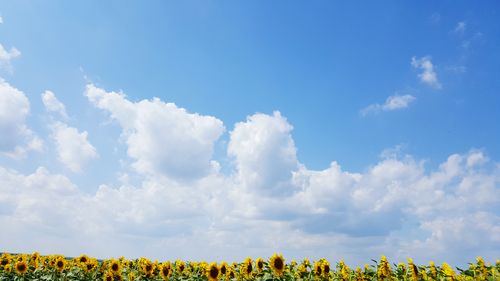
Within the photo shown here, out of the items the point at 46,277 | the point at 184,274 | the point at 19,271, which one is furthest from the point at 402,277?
the point at 19,271

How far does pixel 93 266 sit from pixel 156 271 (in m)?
3.36

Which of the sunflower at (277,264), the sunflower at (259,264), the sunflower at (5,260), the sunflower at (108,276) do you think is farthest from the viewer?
the sunflower at (5,260)

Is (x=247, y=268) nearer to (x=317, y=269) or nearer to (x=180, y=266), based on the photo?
(x=317, y=269)

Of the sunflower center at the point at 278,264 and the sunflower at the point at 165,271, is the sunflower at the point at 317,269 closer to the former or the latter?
the sunflower center at the point at 278,264

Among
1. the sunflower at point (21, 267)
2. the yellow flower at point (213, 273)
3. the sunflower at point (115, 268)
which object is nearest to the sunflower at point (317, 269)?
the yellow flower at point (213, 273)

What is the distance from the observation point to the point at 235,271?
13.1m

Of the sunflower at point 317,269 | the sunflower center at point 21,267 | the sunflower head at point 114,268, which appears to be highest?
the sunflower at point 317,269

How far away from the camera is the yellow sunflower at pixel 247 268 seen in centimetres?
1208

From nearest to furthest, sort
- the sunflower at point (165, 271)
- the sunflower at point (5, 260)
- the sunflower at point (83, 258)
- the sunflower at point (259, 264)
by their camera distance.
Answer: the sunflower at point (259, 264) → the sunflower at point (165, 271) → the sunflower at point (83, 258) → the sunflower at point (5, 260)

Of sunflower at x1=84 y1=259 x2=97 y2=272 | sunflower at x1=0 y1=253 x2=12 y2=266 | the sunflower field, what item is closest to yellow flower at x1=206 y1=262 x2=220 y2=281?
the sunflower field

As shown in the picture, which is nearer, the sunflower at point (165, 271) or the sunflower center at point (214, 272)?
the sunflower center at point (214, 272)

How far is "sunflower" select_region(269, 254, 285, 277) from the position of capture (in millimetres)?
11828

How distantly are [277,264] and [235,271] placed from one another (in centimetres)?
181

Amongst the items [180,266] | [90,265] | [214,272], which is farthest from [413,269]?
[90,265]
